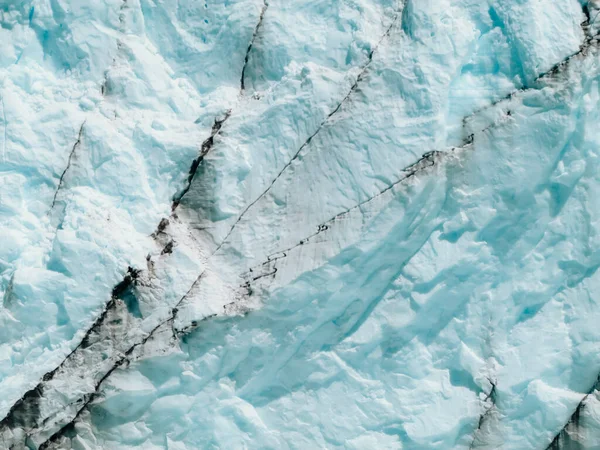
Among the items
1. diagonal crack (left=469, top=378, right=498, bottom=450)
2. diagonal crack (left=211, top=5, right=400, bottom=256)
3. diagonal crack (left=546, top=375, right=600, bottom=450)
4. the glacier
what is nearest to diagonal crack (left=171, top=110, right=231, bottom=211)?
the glacier

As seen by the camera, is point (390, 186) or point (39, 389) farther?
point (390, 186)

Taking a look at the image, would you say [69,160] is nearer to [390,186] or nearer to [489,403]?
[390,186]

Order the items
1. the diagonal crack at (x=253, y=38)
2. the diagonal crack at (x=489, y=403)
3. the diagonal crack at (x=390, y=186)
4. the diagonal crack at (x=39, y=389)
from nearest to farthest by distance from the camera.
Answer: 1. the diagonal crack at (x=39, y=389)
2. the diagonal crack at (x=390, y=186)
3. the diagonal crack at (x=489, y=403)
4. the diagonal crack at (x=253, y=38)

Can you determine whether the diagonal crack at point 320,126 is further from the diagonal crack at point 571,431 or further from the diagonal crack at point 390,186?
the diagonal crack at point 571,431

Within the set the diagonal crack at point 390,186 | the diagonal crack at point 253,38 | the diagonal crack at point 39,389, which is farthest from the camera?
the diagonal crack at point 253,38

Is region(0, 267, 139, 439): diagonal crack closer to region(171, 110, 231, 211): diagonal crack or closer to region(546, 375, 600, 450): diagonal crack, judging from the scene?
region(171, 110, 231, 211): diagonal crack

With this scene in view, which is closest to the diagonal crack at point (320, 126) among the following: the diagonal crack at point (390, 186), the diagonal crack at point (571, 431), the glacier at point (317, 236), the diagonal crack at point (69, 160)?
the glacier at point (317, 236)

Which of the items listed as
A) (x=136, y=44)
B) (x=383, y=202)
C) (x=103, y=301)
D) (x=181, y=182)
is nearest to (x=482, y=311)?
(x=383, y=202)

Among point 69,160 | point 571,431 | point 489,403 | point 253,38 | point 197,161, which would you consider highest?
point 253,38

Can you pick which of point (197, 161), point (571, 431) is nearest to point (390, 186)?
point (197, 161)
